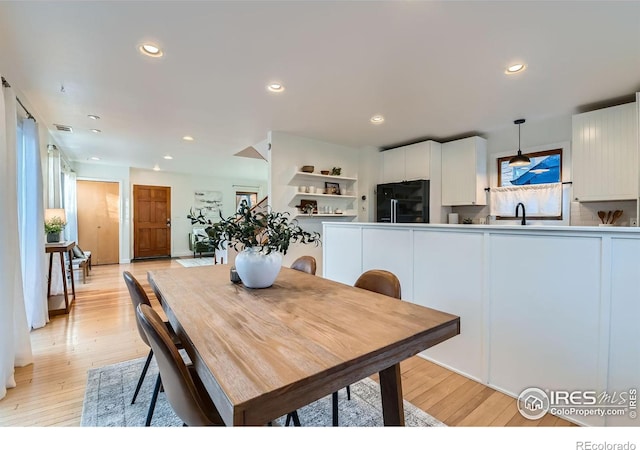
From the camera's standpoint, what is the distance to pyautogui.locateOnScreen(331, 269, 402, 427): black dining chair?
159cm

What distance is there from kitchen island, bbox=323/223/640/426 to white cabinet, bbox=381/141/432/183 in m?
2.28

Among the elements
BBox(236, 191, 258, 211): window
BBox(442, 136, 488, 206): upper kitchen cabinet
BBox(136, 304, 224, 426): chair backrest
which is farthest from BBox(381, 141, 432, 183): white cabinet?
BBox(236, 191, 258, 211): window

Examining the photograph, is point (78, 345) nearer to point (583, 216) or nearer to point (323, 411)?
point (323, 411)

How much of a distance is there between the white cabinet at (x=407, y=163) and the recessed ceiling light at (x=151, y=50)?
12.0ft

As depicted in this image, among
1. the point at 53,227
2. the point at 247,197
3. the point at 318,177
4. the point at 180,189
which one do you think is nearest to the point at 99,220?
the point at 180,189

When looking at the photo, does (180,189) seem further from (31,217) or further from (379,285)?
(379,285)

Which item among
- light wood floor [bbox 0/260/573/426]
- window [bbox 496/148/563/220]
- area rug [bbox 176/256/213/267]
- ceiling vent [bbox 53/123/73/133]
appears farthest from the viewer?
area rug [bbox 176/256/213/267]

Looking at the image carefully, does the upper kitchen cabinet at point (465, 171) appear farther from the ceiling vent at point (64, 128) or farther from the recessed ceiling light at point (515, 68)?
the ceiling vent at point (64, 128)

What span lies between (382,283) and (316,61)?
1.77m

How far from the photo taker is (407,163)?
15.7 feet

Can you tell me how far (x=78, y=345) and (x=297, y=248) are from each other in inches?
106

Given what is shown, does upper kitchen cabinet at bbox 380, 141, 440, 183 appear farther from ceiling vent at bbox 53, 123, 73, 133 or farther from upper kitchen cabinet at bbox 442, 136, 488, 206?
ceiling vent at bbox 53, 123, 73, 133

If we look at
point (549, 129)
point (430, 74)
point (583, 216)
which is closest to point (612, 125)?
point (549, 129)

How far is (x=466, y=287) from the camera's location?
223 cm
